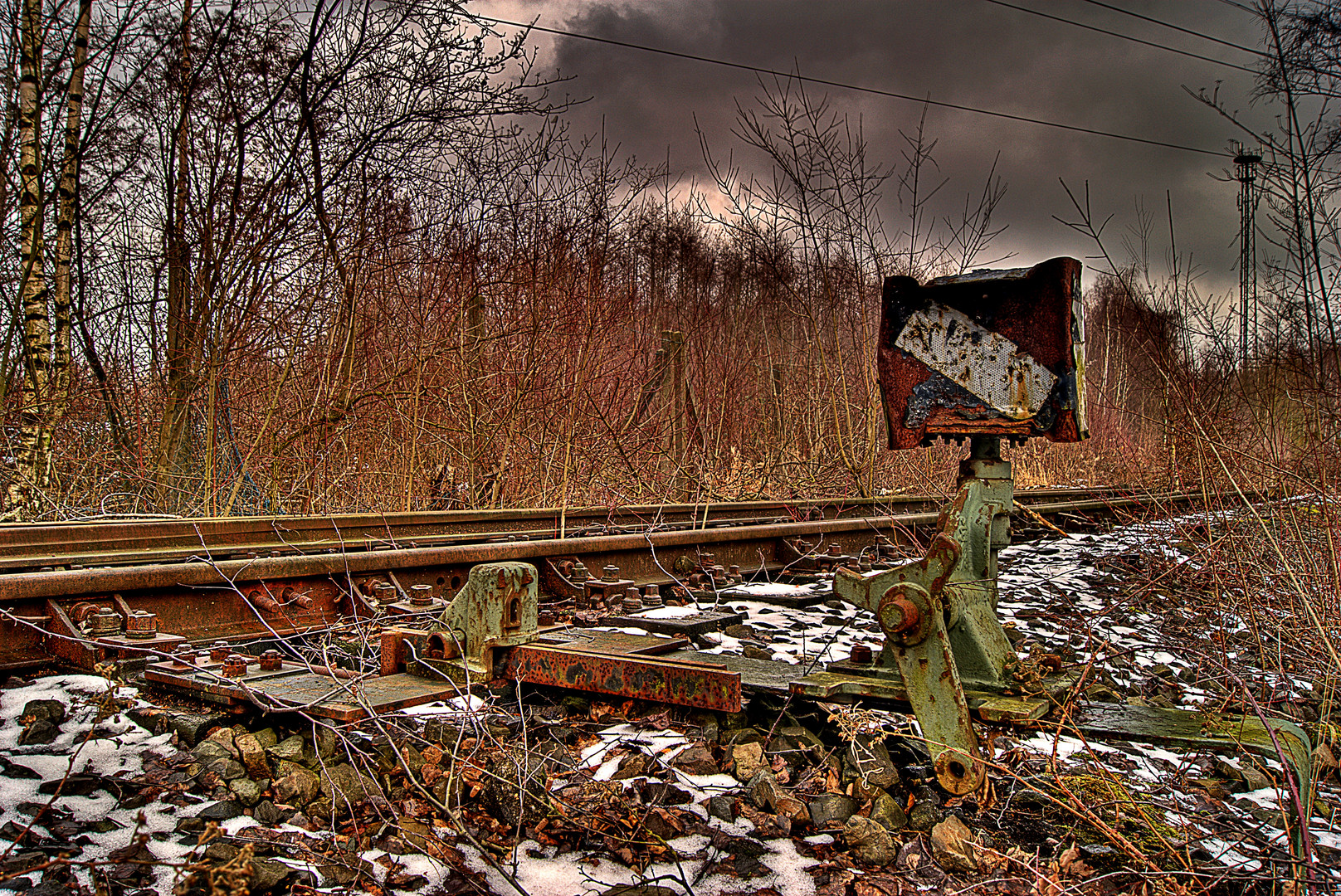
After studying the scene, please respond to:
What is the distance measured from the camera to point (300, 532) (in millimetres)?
5152

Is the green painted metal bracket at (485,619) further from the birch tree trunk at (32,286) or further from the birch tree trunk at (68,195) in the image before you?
the birch tree trunk at (68,195)

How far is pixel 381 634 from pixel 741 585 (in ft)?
9.12

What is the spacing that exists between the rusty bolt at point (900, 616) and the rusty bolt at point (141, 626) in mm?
2347

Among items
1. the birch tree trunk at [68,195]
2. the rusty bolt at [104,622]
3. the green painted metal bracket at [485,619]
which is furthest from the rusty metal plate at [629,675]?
the birch tree trunk at [68,195]

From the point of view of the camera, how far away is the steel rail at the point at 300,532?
416 centimetres

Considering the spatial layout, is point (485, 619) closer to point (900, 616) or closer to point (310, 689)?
point (310, 689)

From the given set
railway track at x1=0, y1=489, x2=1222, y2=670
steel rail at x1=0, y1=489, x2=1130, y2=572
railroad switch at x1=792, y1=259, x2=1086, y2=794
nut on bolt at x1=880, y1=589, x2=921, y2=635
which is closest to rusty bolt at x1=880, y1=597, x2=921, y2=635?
nut on bolt at x1=880, y1=589, x2=921, y2=635

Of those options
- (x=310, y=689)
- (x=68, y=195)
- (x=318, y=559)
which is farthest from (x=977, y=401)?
(x=68, y=195)

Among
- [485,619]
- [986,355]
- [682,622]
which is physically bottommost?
[682,622]

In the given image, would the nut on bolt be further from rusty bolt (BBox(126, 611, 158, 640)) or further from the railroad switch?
rusty bolt (BBox(126, 611, 158, 640))

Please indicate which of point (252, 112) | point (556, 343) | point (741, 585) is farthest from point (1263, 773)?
point (252, 112)

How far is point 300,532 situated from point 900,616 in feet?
12.6

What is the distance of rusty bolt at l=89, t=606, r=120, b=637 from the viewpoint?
3033 mm

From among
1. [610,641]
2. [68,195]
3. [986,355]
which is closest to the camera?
[986,355]
